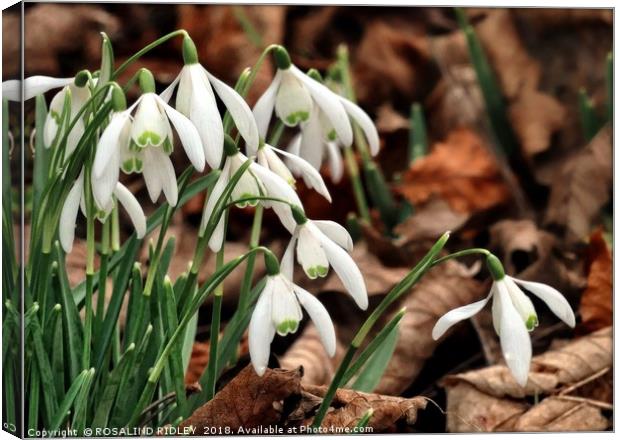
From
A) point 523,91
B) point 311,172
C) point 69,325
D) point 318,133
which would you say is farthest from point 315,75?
point 523,91

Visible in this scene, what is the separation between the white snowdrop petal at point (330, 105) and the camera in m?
1.97

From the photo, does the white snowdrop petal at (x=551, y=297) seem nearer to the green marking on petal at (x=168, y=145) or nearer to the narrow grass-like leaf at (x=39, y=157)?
the green marking on petal at (x=168, y=145)

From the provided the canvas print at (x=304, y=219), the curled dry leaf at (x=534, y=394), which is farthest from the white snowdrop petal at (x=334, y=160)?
the curled dry leaf at (x=534, y=394)

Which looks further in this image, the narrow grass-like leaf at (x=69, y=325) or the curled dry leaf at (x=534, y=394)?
the curled dry leaf at (x=534, y=394)

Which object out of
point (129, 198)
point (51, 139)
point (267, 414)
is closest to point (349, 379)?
point (267, 414)

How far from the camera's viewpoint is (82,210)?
6.18ft

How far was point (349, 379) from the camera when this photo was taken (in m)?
1.98

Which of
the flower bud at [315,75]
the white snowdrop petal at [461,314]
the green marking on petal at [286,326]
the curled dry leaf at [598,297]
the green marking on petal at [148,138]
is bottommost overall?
the curled dry leaf at [598,297]

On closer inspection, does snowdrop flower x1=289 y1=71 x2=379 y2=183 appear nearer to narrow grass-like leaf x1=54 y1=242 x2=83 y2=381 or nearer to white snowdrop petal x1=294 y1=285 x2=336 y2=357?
white snowdrop petal x1=294 y1=285 x2=336 y2=357

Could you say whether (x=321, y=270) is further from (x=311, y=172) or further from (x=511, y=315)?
(x=511, y=315)

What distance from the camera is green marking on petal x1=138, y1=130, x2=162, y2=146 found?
1731mm

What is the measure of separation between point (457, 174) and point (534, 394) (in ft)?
1.82

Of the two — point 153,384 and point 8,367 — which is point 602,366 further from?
point 8,367

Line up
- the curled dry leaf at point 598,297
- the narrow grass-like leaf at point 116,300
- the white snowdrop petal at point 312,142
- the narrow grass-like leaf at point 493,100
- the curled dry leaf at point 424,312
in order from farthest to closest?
the narrow grass-like leaf at point 493,100 → the curled dry leaf at point 598,297 → the curled dry leaf at point 424,312 → the white snowdrop petal at point 312,142 → the narrow grass-like leaf at point 116,300
